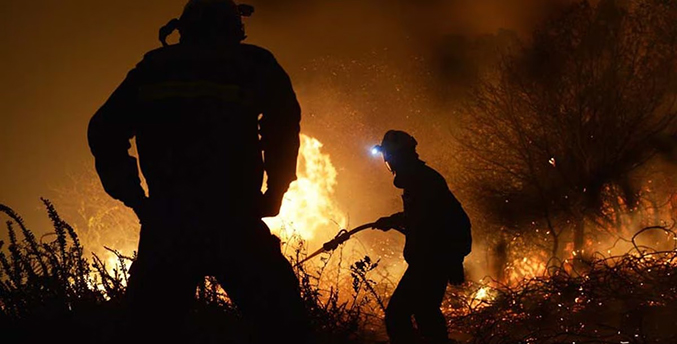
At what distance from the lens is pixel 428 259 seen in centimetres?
544

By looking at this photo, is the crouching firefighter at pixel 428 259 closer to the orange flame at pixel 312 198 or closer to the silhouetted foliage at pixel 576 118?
the silhouetted foliage at pixel 576 118

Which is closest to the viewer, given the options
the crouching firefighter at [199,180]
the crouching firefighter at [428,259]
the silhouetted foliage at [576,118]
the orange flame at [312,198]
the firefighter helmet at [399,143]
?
the crouching firefighter at [199,180]

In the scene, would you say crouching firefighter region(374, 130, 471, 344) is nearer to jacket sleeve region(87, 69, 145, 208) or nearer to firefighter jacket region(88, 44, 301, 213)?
firefighter jacket region(88, 44, 301, 213)

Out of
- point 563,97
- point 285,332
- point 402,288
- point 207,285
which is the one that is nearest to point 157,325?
point 285,332

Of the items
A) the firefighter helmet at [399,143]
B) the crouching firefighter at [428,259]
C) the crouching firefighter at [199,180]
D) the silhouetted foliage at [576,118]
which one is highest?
the silhouetted foliage at [576,118]

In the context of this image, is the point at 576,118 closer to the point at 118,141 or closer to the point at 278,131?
the point at 278,131

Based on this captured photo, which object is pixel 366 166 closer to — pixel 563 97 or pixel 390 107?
pixel 390 107

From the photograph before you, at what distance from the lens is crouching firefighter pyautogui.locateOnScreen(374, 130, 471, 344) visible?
5.35m

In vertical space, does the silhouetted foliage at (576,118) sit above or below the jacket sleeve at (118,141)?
above

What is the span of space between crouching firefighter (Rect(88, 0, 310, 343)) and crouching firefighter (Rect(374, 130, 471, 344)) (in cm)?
246

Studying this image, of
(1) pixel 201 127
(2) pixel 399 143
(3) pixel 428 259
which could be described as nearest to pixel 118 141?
(1) pixel 201 127

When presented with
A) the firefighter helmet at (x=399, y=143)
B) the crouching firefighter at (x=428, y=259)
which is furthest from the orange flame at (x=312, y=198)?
the crouching firefighter at (x=428, y=259)

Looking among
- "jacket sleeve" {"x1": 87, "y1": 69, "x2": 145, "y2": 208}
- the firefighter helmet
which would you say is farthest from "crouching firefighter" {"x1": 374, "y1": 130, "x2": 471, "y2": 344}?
"jacket sleeve" {"x1": 87, "y1": 69, "x2": 145, "y2": 208}

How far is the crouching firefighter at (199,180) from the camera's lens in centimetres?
289
